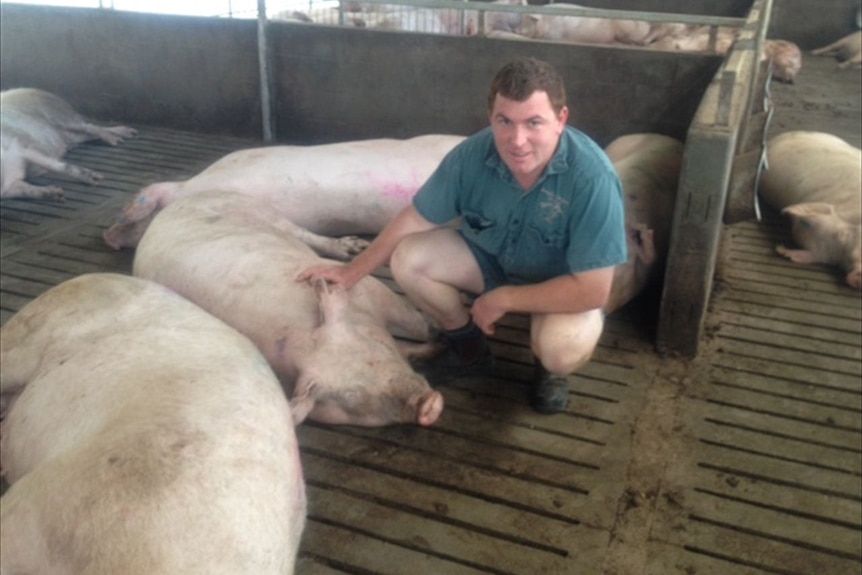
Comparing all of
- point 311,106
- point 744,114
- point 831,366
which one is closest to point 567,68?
point 744,114

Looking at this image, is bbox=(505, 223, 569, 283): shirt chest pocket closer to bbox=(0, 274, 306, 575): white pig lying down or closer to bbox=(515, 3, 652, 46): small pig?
bbox=(0, 274, 306, 575): white pig lying down

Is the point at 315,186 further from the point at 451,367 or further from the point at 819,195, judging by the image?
the point at 819,195

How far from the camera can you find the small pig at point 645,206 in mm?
4172

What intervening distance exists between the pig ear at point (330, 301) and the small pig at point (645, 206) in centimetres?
139

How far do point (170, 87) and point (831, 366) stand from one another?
5.56 m

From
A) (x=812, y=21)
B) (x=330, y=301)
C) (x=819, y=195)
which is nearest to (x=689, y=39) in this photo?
(x=812, y=21)

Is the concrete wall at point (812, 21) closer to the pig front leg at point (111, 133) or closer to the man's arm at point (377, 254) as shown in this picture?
the pig front leg at point (111, 133)

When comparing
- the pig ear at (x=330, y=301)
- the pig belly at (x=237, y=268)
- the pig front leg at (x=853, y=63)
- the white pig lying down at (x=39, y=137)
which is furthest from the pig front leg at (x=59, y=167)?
the pig front leg at (x=853, y=63)

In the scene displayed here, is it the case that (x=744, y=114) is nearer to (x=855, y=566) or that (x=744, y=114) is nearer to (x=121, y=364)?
(x=855, y=566)

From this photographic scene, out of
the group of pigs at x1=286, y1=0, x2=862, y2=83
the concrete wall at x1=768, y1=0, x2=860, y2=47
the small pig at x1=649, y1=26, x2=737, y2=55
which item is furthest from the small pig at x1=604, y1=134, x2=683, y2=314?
the concrete wall at x1=768, y1=0, x2=860, y2=47

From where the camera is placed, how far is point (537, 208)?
3195mm

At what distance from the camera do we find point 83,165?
6523 mm

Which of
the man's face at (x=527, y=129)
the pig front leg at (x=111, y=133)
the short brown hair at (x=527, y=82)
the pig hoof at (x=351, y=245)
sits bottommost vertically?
the pig hoof at (x=351, y=245)

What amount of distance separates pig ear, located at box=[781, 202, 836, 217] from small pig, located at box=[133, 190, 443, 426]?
2.61 meters
